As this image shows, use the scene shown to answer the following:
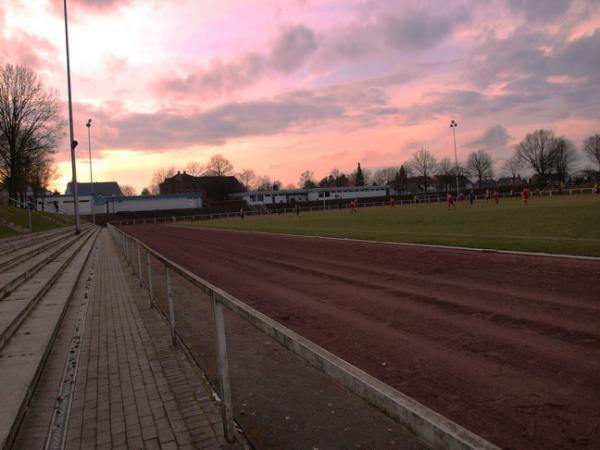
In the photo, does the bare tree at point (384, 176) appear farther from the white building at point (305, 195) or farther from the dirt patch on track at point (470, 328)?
the dirt patch on track at point (470, 328)

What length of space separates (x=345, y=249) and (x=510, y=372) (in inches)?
441

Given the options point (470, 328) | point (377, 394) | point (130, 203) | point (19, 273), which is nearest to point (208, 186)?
point (130, 203)

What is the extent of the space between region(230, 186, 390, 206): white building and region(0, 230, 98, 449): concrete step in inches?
3743

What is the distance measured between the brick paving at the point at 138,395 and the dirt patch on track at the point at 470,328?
1.75 m

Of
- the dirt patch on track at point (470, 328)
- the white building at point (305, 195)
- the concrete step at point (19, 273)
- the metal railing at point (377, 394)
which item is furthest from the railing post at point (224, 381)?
the white building at point (305, 195)

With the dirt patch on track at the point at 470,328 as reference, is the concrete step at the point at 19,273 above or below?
above

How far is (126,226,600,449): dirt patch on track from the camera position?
3.63 meters

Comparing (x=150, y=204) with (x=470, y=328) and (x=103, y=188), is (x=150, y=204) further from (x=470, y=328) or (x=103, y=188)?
(x=470, y=328)

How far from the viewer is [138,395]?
4391mm

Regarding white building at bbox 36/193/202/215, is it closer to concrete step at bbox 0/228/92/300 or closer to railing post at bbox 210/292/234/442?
concrete step at bbox 0/228/92/300

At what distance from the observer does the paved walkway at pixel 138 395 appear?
3533 mm

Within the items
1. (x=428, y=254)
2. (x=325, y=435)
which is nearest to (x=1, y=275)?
(x=325, y=435)

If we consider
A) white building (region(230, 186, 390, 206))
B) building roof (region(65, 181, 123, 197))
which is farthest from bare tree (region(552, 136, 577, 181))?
building roof (region(65, 181, 123, 197))

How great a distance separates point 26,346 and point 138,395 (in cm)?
208
